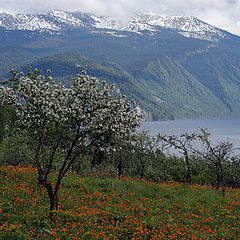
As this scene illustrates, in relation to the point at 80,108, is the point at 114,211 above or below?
below

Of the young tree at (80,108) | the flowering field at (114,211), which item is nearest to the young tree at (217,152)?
the flowering field at (114,211)

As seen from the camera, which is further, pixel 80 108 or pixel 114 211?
pixel 114 211

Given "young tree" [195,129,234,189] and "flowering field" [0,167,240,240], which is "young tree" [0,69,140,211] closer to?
"flowering field" [0,167,240,240]

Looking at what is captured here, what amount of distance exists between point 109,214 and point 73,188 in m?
6.05

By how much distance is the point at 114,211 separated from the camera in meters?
16.9

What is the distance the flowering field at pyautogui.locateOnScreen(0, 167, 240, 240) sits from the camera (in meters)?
14.3

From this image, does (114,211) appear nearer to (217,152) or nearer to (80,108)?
(80,108)

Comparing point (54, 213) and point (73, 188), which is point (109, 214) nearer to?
point (54, 213)

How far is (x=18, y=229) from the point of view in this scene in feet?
44.2

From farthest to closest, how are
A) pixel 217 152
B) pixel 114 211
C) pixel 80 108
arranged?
pixel 217 152, pixel 114 211, pixel 80 108

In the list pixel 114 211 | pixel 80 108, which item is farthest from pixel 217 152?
pixel 80 108

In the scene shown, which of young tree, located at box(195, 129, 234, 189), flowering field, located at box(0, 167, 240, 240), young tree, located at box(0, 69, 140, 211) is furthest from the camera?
young tree, located at box(195, 129, 234, 189)

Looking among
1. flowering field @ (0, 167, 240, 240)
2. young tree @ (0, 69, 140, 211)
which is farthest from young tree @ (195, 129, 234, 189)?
young tree @ (0, 69, 140, 211)

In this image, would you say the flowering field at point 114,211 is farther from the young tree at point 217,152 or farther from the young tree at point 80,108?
the young tree at point 217,152
